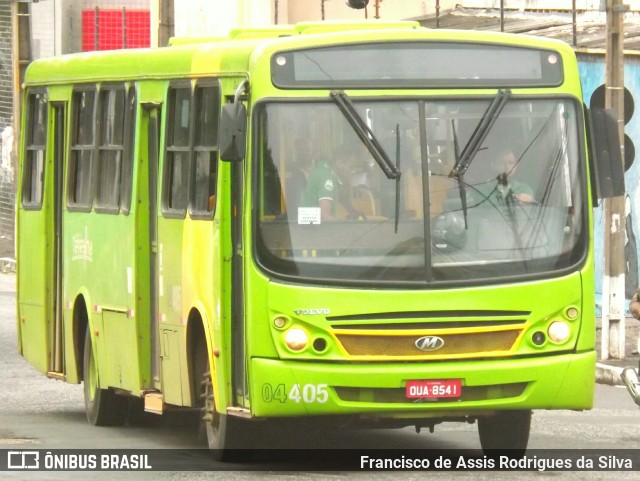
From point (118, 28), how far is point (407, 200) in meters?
30.1

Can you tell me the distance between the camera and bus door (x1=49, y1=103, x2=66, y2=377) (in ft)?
50.5

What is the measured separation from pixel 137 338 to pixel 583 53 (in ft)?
39.1

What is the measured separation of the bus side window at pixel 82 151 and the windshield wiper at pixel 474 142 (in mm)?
4109

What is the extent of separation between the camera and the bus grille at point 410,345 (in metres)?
10.8

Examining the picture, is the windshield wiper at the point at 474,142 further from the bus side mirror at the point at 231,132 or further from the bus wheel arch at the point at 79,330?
the bus wheel arch at the point at 79,330

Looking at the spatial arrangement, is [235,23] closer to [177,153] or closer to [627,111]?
[627,111]

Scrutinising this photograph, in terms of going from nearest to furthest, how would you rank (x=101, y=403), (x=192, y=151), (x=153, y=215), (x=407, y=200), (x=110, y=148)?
Result: (x=407, y=200) → (x=192, y=151) → (x=153, y=215) → (x=110, y=148) → (x=101, y=403)

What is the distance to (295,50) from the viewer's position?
11.1m

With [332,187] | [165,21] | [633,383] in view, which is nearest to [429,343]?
[332,187]

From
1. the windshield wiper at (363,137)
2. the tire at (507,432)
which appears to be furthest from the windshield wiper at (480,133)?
the tire at (507,432)

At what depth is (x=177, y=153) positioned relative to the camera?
12516 mm

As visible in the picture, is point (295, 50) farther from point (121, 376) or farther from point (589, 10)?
point (589, 10)

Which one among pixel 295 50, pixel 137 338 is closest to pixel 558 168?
pixel 295 50

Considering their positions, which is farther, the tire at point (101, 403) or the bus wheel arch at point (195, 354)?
the tire at point (101, 403)
